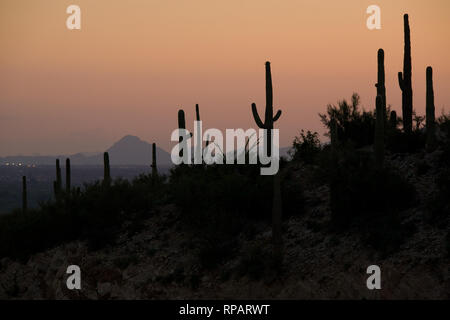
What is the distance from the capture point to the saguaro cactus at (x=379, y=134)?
23.4 meters

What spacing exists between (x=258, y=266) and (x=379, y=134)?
600 cm

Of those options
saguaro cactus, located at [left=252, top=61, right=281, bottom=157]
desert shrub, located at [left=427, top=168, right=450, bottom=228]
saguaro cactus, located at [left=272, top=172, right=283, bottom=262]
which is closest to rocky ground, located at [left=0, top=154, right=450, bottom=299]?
desert shrub, located at [left=427, top=168, right=450, bottom=228]

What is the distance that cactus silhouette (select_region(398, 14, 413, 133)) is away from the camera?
28.2 metres

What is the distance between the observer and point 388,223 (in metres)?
22.0

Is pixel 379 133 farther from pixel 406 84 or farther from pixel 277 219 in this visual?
pixel 406 84

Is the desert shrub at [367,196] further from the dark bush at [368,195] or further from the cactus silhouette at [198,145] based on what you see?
the cactus silhouette at [198,145]

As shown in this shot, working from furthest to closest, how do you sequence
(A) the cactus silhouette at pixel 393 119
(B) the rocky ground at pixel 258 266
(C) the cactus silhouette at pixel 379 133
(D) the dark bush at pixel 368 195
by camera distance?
(A) the cactus silhouette at pixel 393 119
(C) the cactus silhouette at pixel 379 133
(D) the dark bush at pixel 368 195
(B) the rocky ground at pixel 258 266

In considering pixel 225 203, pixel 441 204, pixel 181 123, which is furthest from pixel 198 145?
pixel 441 204

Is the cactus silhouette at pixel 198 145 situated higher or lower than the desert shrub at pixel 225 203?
higher

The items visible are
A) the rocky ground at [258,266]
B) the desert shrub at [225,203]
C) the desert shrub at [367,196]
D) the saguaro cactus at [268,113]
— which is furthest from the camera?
the desert shrub at [225,203]

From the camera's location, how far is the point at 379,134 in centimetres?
2353

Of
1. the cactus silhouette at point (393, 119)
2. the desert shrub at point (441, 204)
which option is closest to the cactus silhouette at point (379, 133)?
the desert shrub at point (441, 204)

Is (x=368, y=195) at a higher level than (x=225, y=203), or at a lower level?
higher
